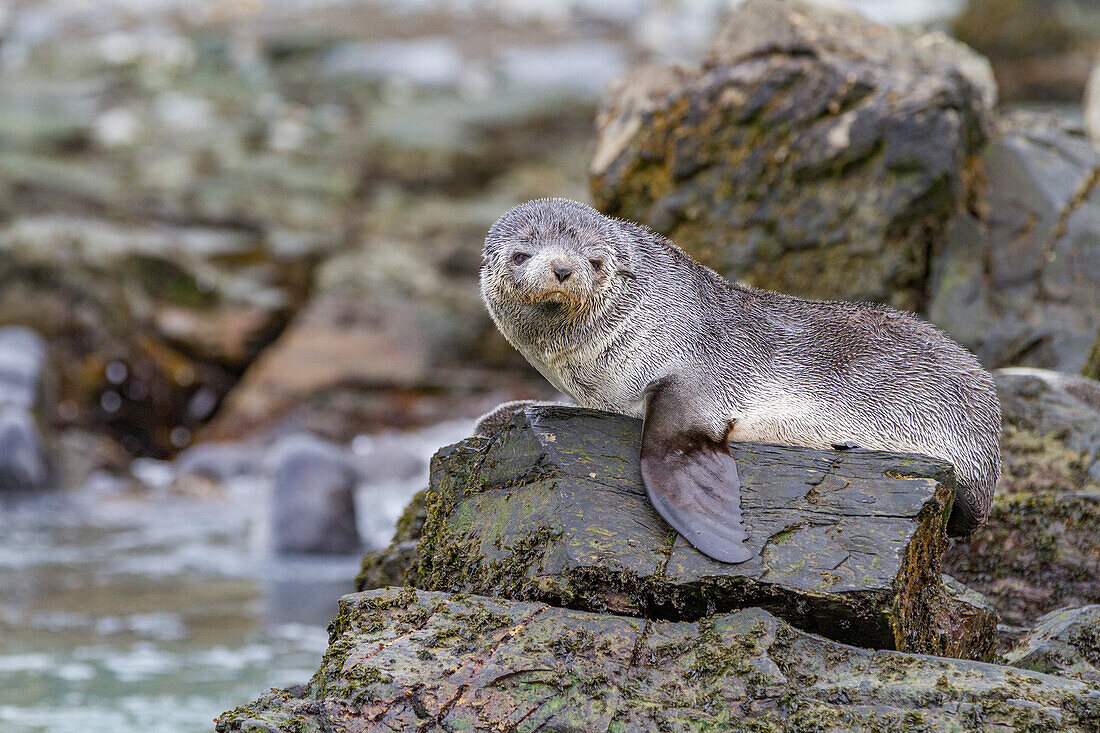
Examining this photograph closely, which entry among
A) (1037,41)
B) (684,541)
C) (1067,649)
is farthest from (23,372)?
(1037,41)

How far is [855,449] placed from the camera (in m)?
5.41

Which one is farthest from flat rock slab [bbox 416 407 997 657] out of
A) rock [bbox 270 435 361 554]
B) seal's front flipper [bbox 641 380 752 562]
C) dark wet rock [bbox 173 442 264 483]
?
dark wet rock [bbox 173 442 264 483]

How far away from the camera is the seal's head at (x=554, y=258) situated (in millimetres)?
5309

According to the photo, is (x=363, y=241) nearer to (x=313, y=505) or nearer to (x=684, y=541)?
(x=313, y=505)

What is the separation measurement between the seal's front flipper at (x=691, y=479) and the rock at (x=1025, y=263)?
4527 millimetres

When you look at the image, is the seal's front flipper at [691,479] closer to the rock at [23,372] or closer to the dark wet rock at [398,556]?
the dark wet rock at [398,556]

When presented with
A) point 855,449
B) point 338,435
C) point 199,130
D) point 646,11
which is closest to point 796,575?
point 855,449

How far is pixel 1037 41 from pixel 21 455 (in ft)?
78.9

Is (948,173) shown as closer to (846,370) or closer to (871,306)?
(871,306)

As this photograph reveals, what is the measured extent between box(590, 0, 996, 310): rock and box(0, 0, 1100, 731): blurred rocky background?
0.08 feet

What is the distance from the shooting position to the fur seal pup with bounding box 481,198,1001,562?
5.67 meters

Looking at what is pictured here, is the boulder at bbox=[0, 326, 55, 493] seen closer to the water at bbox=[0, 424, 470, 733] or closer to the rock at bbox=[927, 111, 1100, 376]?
the water at bbox=[0, 424, 470, 733]

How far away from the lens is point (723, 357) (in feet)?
19.4

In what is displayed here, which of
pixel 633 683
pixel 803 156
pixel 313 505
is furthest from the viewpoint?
pixel 313 505
